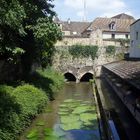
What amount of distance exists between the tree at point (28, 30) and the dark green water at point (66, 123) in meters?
4.26

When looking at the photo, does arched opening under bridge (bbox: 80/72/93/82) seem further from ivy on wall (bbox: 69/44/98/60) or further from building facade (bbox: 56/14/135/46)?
building facade (bbox: 56/14/135/46)

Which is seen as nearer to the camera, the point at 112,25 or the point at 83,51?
the point at 83,51

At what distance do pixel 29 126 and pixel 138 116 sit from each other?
635cm

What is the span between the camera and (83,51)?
1901 inches

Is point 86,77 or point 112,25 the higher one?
point 112,25

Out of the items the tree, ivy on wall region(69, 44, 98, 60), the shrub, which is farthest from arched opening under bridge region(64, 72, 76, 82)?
the shrub

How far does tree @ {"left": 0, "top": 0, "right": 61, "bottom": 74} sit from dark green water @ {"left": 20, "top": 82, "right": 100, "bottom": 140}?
426 cm

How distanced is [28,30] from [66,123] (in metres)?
8.41

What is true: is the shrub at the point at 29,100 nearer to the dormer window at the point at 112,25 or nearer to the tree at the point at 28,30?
the tree at the point at 28,30

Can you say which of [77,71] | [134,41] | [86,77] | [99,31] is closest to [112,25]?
[99,31]

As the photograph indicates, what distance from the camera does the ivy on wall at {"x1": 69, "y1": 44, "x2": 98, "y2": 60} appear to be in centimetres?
4803

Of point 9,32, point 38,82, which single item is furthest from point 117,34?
point 9,32

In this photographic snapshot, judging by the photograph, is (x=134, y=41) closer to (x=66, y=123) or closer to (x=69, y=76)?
(x=69, y=76)

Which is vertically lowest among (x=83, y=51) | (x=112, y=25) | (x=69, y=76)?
(x=69, y=76)
